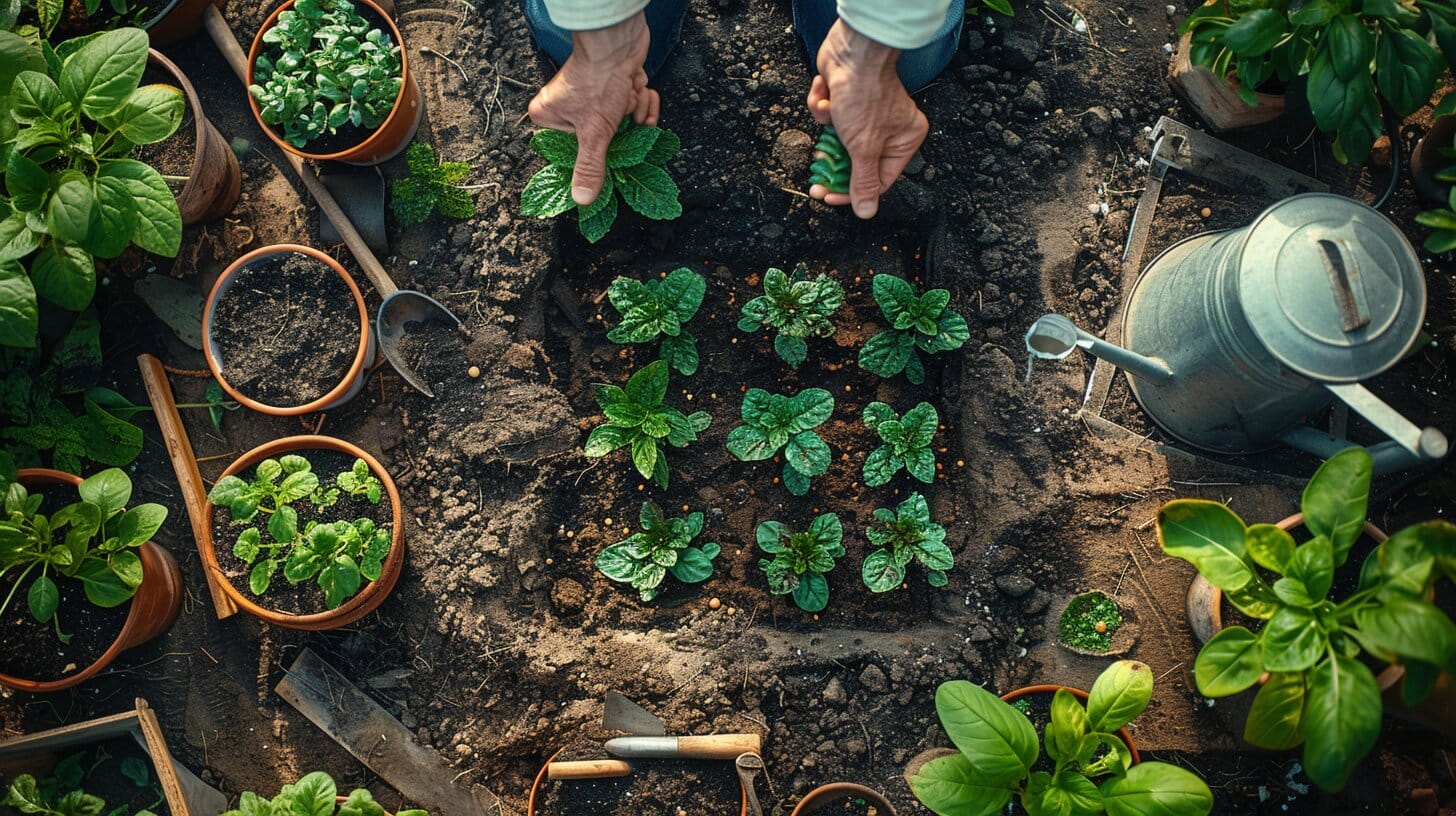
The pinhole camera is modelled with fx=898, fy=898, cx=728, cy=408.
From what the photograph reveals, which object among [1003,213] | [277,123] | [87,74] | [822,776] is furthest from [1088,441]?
[87,74]

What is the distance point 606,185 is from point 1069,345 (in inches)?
64.9

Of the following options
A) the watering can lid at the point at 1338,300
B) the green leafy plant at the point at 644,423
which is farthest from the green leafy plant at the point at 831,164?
the watering can lid at the point at 1338,300

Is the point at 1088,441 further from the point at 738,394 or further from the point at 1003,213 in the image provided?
the point at 738,394

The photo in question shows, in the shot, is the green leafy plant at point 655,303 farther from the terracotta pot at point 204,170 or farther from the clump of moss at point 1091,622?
the clump of moss at point 1091,622

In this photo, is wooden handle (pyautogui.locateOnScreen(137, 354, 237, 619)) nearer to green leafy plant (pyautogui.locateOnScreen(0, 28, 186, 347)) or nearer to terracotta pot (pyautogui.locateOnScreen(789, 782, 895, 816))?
green leafy plant (pyautogui.locateOnScreen(0, 28, 186, 347))

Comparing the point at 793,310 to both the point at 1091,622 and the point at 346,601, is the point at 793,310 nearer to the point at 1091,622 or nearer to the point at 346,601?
the point at 1091,622

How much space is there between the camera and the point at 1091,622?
309 centimetres

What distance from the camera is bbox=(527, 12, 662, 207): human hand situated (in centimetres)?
292

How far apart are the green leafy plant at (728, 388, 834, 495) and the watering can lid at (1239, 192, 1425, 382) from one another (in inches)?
53.8

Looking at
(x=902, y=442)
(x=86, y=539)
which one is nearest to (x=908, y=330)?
(x=902, y=442)

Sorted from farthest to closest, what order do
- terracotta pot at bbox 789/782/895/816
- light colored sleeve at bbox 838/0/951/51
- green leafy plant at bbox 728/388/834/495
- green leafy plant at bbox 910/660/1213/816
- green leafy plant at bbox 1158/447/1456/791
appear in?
1. green leafy plant at bbox 728/388/834/495
2. terracotta pot at bbox 789/782/895/816
3. light colored sleeve at bbox 838/0/951/51
4. green leafy plant at bbox 910/660/1213/816
5. green leafy plant at bbox 1158/447/1456/791

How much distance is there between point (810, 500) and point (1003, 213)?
128 centimetres

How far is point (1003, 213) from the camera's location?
332cm

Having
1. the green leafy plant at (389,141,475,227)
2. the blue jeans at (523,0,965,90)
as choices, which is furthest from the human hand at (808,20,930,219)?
the green leafy plant at (389,141,475,227)
